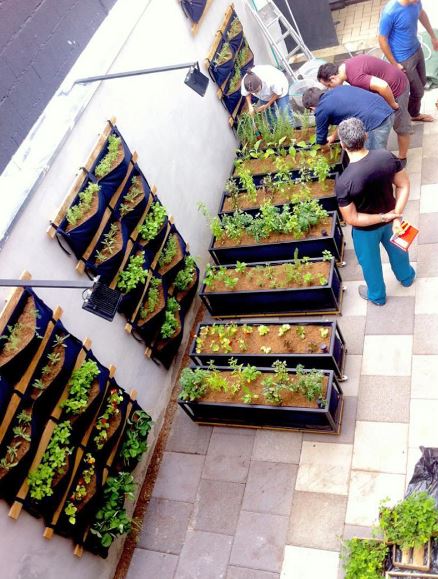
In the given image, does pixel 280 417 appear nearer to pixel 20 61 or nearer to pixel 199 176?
pixel 199 176

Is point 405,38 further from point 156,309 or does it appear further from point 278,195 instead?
point 156,309

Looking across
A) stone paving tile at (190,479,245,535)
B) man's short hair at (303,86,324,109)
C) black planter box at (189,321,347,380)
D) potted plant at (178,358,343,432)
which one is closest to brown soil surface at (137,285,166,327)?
black planter box at (189,321,347,380)

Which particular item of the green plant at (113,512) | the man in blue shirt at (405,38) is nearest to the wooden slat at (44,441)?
the green plant at (113,512)

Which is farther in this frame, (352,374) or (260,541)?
(352,374)

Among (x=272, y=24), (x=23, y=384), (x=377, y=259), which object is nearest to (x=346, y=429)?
(x=377, y=259)

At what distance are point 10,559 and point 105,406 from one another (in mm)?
1374

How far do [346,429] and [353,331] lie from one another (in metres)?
1.08

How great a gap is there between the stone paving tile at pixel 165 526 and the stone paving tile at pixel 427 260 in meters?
3.36

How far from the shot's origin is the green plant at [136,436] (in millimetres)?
4863

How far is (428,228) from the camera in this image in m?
5.84

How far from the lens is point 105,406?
15.3 ft

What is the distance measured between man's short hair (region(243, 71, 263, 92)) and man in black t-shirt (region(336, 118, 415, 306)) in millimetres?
2664

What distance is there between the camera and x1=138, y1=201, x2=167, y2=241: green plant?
5.22 meters

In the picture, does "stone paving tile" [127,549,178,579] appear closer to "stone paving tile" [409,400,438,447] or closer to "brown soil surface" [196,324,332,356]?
"brown soil surface" [196,324,332,356]
